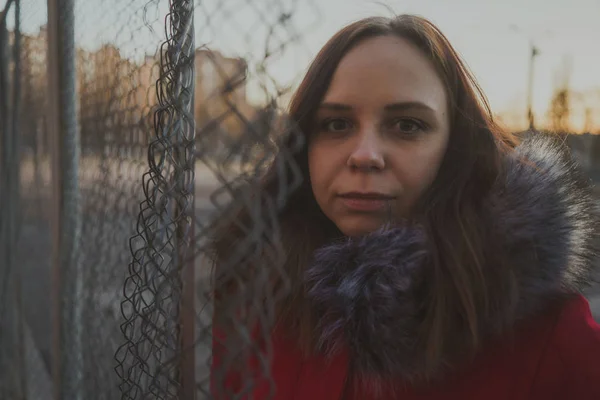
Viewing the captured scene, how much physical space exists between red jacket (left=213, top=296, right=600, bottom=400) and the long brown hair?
9 centimetres

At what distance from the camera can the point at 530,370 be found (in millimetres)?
1037

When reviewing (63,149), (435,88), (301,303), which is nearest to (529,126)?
(435,88)

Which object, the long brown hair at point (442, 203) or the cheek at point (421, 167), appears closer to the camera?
the long brown hair at point (442, 203)

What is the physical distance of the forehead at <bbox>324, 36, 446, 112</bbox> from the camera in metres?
1.15

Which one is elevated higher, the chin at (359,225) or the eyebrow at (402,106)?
the eyebrow at (402,106)

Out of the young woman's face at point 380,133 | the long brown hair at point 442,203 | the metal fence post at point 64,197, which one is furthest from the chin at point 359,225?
the metal fence post at point 64,197

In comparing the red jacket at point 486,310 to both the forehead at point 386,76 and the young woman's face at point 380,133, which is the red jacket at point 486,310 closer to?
the young woman's face at point 380,133

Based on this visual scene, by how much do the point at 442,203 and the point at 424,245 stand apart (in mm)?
116

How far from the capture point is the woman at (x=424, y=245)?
1.04 metres

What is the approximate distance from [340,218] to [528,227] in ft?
1.31

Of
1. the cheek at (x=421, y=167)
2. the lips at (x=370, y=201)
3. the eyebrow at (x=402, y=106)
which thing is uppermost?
the eyebrow at (x=402, y=106)

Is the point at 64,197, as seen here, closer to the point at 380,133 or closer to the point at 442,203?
the point at 380,133

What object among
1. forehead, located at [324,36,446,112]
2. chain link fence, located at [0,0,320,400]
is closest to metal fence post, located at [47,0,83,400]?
chain link fence, located at [0,0,320,400]

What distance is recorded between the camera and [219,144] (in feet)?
1.87
